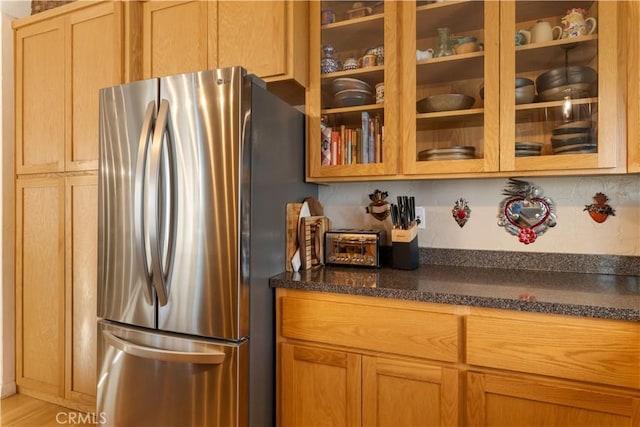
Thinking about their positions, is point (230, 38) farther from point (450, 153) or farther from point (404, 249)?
point (404, 249)

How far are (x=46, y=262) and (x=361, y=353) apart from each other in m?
1.92

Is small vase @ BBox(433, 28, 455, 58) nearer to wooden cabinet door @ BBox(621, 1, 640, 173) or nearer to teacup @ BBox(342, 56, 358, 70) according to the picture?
teacup @ BBox(342, 56, 358, 70)

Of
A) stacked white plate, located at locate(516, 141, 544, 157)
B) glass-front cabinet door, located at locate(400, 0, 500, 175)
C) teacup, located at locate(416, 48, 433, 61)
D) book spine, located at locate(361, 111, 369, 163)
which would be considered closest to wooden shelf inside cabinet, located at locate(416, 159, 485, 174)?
glass-front cabinet door, located at locate(400, 0, 500, 175)

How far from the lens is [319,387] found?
4.53 feet

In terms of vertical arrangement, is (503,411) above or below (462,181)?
below

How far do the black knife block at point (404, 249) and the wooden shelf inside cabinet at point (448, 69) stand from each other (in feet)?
2.22

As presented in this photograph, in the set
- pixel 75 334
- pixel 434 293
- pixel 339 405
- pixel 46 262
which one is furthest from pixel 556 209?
pixel 46 262

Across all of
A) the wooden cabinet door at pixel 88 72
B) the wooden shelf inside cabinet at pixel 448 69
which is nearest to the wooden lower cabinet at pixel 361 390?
the wooden shelf inside cabinet at pixel 448 69

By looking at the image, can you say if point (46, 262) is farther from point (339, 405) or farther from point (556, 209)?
point (556, 209)

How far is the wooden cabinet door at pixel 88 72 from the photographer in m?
1.88

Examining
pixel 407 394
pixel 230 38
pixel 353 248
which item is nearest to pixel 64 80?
pixel 230 38

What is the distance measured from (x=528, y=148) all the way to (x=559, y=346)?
75 centimetres

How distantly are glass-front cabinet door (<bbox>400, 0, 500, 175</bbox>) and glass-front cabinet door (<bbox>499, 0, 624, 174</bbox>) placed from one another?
0.10 m

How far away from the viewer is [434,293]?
1.21 metres
